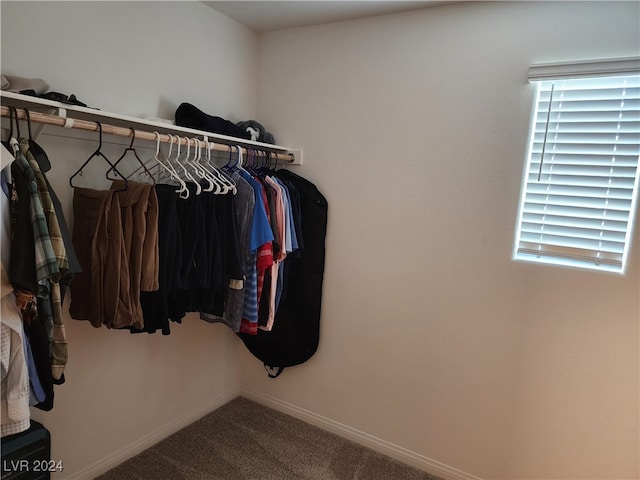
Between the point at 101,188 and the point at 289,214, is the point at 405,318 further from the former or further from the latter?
the point at 101,188

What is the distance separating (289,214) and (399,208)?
590 millimetres

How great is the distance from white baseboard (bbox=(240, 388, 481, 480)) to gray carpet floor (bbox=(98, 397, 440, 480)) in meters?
0.03

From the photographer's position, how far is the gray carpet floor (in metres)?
2.04

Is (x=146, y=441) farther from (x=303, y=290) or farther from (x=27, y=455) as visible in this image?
(x=303, y=290)

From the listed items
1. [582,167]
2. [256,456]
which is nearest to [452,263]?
[582,167]

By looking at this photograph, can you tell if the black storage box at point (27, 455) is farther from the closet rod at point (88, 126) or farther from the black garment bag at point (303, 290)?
the black garment bag at point (303, 290)

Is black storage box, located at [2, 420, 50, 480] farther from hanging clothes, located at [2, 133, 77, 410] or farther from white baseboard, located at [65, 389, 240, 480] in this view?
white baseboard, located at [65, 389, 240, 480]

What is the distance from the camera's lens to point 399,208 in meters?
2.15

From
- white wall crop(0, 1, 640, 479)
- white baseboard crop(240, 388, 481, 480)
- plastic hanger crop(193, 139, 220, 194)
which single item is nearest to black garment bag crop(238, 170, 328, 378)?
white wall crop(0, 1, 640, 479)

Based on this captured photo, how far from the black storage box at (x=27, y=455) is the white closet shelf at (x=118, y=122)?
1113 millimetres

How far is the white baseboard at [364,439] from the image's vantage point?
6.98 feet

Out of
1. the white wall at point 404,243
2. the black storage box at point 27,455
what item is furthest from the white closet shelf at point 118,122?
the black storage box at point 27,455

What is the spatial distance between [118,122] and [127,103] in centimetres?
19

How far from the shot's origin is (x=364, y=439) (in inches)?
92.1
